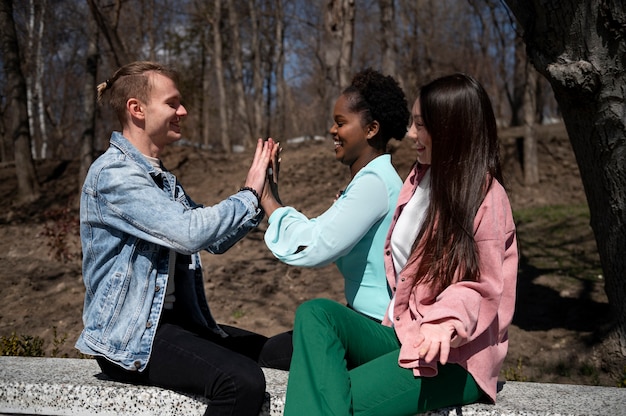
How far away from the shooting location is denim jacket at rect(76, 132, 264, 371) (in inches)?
96.0

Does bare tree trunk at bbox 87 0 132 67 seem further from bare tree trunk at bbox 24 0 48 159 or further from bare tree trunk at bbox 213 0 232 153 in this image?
bare tree trunk at bbox 24 0 48 159

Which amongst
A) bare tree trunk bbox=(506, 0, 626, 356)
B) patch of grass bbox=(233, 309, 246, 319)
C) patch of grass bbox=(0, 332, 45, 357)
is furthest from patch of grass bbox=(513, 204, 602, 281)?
patch of grass bbox=(0, 332, 45, 357)

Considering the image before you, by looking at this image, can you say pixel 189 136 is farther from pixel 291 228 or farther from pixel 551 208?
pixel 291 228

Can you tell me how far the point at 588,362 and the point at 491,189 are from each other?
285 cm

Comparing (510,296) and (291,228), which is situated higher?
(291,228)

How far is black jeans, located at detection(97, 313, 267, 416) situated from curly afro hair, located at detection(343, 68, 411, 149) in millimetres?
1185

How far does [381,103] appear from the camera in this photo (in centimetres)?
289

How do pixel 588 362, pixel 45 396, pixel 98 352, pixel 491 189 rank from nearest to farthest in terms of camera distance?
1. pixel 491 189
2. pixel 98 352
3. pixel 45 396
4. pixel 588 362

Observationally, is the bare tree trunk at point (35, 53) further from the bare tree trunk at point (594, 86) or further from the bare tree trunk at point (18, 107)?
the bare tree trunk at point (594, 86)

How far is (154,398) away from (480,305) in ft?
4.20

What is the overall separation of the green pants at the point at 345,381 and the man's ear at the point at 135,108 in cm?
107

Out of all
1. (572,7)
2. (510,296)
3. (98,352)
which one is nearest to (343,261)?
(510,296)

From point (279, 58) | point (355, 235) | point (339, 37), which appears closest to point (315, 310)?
point (355, 235)

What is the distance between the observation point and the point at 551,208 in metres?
10.2
